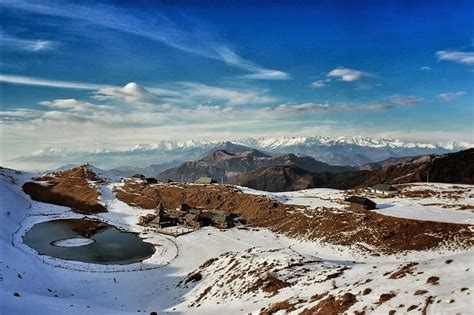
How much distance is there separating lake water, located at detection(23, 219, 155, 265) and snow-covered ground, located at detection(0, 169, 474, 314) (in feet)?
8.71

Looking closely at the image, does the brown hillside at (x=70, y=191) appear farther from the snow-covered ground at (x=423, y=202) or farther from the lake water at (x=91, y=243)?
the snow-covered ground at (x=423, y=202)

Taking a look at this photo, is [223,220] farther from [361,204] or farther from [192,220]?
[361,204]

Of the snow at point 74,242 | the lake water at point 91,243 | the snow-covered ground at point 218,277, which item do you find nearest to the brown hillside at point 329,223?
the snow-covered ground at point 218,277

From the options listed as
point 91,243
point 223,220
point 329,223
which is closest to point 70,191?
point 91,243

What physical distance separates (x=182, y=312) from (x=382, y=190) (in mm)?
75244

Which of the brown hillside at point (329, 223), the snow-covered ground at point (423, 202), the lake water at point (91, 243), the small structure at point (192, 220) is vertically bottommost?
Answer: the lake water at point (91, 243)

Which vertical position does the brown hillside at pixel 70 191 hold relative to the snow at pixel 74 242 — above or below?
above

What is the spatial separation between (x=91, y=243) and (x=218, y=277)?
4286cm

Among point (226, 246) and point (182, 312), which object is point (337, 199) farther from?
point (182, 312)

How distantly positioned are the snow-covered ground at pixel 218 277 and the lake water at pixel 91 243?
265 centimetres

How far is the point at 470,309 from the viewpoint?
17.8 m

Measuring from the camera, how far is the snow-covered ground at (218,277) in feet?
77.1

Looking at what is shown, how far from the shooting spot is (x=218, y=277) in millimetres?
45094

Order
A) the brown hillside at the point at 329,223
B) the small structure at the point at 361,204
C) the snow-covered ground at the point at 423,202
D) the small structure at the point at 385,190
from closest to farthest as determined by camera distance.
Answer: the brown hillside at the point at 329,223
the snow-covered ground at the point at 423,202
the small structure at the point at 361,204
the small structure at the point at 385,190
